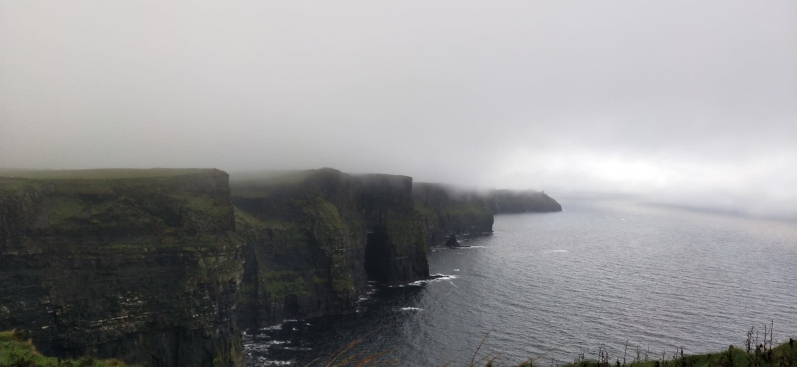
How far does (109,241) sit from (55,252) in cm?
558

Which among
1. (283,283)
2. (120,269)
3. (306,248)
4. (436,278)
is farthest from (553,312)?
(120,269)

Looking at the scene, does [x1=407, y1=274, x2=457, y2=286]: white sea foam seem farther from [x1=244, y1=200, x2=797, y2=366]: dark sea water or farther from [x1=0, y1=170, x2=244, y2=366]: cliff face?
[x1=0, y1=170, x2=244, y2=366]: cliff face

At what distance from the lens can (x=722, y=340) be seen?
69.6m

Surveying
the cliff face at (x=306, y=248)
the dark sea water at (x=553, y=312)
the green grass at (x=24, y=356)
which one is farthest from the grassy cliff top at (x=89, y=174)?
the green grass at (x=24, y=356)

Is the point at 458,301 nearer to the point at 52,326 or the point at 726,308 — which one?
the point at 726,308

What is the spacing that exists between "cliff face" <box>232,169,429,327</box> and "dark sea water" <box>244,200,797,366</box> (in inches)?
193

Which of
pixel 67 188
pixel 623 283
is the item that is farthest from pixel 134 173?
pixel 623 283

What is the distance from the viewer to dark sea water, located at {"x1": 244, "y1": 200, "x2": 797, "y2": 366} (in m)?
67.9

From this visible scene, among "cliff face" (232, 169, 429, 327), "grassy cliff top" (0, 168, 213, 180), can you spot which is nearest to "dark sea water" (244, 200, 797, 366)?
"cliff face" (232, 169, 429, 327)

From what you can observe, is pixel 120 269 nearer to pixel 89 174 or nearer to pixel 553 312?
pixel 89 174

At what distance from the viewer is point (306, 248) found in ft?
292

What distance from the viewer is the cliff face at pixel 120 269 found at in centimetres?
5028

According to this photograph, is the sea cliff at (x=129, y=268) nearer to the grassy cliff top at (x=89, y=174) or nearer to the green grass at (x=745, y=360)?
the grassy cliff top at (x=89, y=174)

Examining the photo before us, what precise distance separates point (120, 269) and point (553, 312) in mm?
75854
